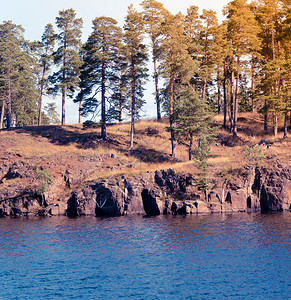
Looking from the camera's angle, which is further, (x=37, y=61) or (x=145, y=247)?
(x=37, y=61)

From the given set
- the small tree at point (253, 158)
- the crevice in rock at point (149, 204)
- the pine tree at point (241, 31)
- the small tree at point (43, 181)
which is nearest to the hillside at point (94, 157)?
the small tree at point (43, 181)

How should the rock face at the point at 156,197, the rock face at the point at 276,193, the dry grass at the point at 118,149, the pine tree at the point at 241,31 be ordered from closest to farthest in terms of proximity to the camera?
the rock face at the point at 156,197
the rock face at the point at 276,193
the dry grass at the point at 118,149
the pine tree at the point at 241,31

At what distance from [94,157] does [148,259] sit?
2940cm

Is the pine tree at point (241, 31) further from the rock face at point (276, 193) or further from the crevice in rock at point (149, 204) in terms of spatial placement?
the crevice in rock at point (149, 204)

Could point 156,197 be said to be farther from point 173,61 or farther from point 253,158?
point 173,61

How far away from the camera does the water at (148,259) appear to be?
20.3 m

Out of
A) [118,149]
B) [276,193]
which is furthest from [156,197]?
[276,193]

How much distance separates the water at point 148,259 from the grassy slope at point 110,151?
438 inches

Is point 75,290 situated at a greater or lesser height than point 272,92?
lesser

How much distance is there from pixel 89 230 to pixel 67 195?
12.1 m

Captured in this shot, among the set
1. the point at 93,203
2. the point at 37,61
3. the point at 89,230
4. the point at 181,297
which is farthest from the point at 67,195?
the point at 37,61

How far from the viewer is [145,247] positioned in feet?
95.8

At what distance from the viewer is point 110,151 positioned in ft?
183

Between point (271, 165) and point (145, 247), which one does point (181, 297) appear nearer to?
point (145, 247)
